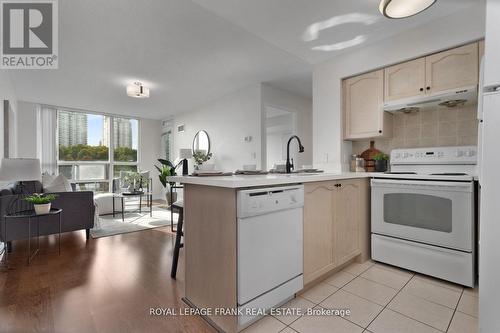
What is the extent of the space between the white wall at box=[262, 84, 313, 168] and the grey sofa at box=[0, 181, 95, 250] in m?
2.84

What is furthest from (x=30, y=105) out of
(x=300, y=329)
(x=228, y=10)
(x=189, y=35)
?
(x=300, y=329)

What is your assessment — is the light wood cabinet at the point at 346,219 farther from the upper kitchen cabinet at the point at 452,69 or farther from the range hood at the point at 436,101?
the upper kitchen cabinet at the point at 452,69

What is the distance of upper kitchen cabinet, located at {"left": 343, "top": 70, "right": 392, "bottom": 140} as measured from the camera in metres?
2.51

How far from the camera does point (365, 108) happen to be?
263 centimetres

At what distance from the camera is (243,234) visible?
125 centimetres

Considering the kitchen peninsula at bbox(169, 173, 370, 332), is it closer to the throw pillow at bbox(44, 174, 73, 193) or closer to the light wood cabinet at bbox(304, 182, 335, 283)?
the light wood cabinet at bbox(304, 182, 335, 283)

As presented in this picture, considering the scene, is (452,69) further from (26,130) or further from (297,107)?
(26,130)

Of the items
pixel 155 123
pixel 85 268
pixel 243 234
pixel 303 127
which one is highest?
pixel 155 123

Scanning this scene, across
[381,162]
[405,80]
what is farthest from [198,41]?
[381,162]

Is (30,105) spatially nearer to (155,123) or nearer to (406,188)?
(155,123)

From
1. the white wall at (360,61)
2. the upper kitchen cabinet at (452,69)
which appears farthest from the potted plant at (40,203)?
the upper kitchen cabinet at (452,69)

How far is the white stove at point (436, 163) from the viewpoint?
196cm

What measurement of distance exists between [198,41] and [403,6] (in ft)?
6.68

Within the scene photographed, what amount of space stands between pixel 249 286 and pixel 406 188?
1.69 metres
